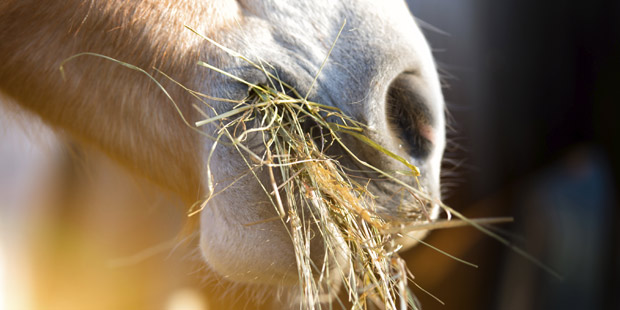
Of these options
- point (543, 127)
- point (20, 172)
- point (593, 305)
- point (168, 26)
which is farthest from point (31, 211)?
point (593, 305)

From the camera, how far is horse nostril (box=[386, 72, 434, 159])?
0.80 meters

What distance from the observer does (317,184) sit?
69 cm

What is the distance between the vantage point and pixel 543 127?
5.20ft

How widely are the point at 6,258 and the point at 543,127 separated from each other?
1.90 m

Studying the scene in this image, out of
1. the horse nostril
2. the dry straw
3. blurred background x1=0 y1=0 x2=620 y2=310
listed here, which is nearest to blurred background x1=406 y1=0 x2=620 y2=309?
blurred background x1=0 y1=0 x2=620 y2=310

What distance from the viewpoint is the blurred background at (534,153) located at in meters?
1.56

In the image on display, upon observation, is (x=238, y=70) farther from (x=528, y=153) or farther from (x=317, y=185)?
(x=528, y=153)

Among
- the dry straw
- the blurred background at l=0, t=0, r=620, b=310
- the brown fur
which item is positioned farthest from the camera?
the blurred background at l=0, t=0, r=620, b=310

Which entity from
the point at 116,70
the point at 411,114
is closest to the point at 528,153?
the point at 411,114

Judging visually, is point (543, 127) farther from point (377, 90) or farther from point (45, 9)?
point (45, 9)

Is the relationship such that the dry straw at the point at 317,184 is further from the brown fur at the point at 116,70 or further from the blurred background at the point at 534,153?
the blurred background at the point at 534,153

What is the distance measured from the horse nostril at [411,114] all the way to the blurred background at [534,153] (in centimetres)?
76

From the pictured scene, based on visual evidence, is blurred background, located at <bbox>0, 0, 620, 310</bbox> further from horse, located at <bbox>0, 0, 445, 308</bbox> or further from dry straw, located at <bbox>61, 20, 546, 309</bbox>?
dry straw, located at <bbox>61, 20, 546, 309</bbox>

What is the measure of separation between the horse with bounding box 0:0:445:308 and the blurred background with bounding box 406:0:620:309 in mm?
770
